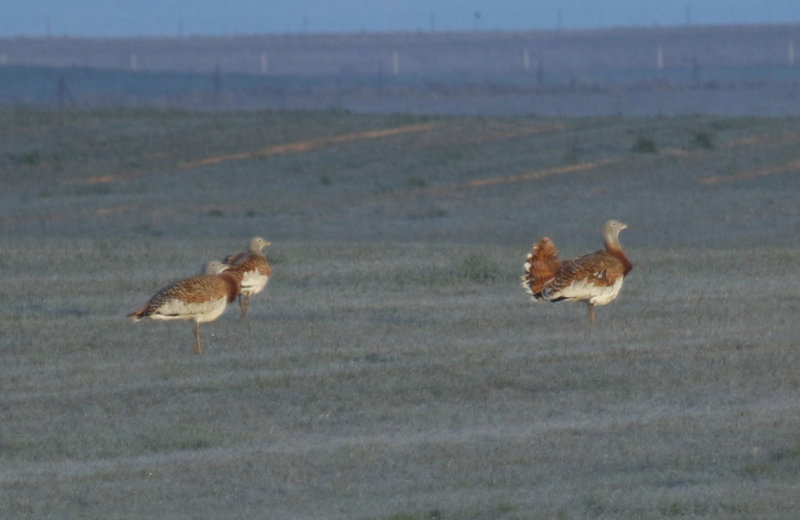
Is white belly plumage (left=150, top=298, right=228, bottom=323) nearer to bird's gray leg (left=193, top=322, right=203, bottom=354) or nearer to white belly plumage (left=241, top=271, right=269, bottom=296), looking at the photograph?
bird's gray leg (left=193, top=322, right=203, bottom=354)

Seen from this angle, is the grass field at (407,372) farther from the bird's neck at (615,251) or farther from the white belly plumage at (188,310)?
the bird's neck at (615,251)

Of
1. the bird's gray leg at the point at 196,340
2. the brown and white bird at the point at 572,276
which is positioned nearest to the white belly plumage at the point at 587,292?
the brown and white bird at the point at 572,276

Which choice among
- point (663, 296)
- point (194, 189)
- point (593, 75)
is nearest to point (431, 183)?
point (194, 189)

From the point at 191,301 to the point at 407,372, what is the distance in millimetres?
1807

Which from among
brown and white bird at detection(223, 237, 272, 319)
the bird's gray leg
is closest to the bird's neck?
brown and white bird at detection(223, 237, 272, 319)

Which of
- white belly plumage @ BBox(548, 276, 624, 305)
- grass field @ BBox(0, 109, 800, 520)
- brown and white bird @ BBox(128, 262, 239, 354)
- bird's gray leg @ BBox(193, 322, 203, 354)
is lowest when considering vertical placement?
grass field @ BBox(0, 109, 800, 520)

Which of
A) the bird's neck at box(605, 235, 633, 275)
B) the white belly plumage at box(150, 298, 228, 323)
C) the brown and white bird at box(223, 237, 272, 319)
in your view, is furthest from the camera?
the brown and white bird at box(223, 237, 272, 319)

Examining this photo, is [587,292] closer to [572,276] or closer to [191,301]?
[572,276]

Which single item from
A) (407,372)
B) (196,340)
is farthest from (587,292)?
(196,340)

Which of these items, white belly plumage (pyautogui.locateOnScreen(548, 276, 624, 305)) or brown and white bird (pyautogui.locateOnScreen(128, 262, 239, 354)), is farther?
white belly plumage (pyautogui.locateOnScreen(548, 276, 624, 305))

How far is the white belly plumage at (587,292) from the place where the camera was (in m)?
12.7

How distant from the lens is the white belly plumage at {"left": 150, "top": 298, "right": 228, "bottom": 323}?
11.9m

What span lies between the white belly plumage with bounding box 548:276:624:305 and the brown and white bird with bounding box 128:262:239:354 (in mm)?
2684

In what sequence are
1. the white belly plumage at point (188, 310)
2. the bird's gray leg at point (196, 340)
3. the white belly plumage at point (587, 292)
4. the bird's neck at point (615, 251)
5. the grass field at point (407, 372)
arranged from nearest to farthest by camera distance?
the grass field at point (407, 372)
the white belly plumage at point (188, 310)
the bird's gray leg at point (196, 340)
the white belly plumage at point (587, 292)
the bird's neck at point (615, 251)
